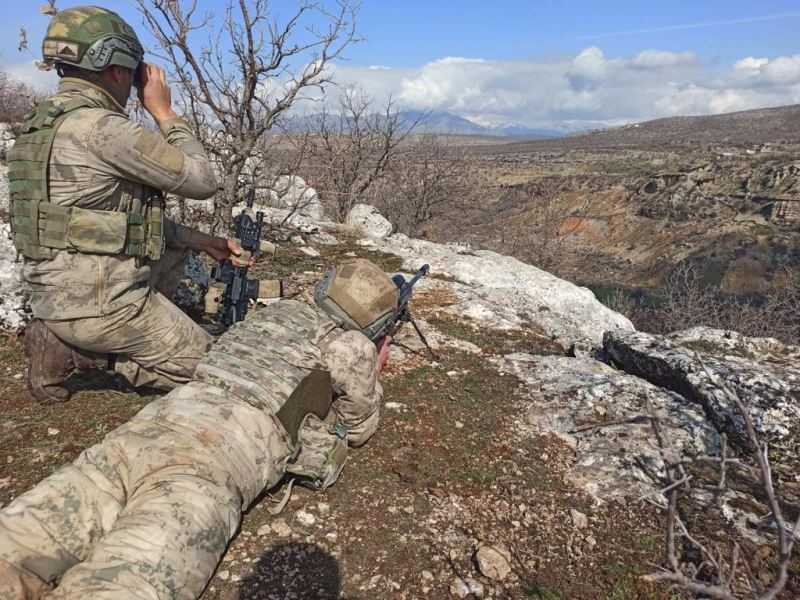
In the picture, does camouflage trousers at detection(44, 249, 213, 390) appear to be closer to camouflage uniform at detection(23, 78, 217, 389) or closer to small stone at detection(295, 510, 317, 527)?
camouflage uniform at detection(23, 78, 217, 389)

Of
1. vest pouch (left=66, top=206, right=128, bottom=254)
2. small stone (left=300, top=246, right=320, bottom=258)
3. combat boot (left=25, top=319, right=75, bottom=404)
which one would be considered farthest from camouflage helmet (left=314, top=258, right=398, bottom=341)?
small stone (left=300, top=246, right=320, bottom=258)

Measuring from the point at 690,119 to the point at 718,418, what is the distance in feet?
401

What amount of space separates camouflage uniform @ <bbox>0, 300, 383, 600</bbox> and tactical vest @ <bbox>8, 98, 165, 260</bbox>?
0.97 meters

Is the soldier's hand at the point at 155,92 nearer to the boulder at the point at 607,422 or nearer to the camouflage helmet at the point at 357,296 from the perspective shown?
the camouflage helmet at the point at 357,296

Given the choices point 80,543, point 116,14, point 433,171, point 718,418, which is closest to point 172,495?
point 80,543

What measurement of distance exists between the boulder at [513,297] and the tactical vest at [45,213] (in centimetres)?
430

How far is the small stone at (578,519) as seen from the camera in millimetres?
3143

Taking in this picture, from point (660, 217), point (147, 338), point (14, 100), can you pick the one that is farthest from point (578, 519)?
point (660, 217)

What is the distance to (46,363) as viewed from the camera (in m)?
3.51

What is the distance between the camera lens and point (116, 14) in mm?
3240

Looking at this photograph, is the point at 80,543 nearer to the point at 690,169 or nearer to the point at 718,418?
the point at 718,418

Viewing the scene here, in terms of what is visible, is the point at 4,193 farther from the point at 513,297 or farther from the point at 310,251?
the point at 513,297

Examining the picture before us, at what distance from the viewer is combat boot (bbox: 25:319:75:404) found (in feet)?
11.1

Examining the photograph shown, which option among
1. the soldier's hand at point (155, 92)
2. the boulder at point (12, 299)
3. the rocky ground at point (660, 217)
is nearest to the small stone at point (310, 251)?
the boulder at point (12, 299)
